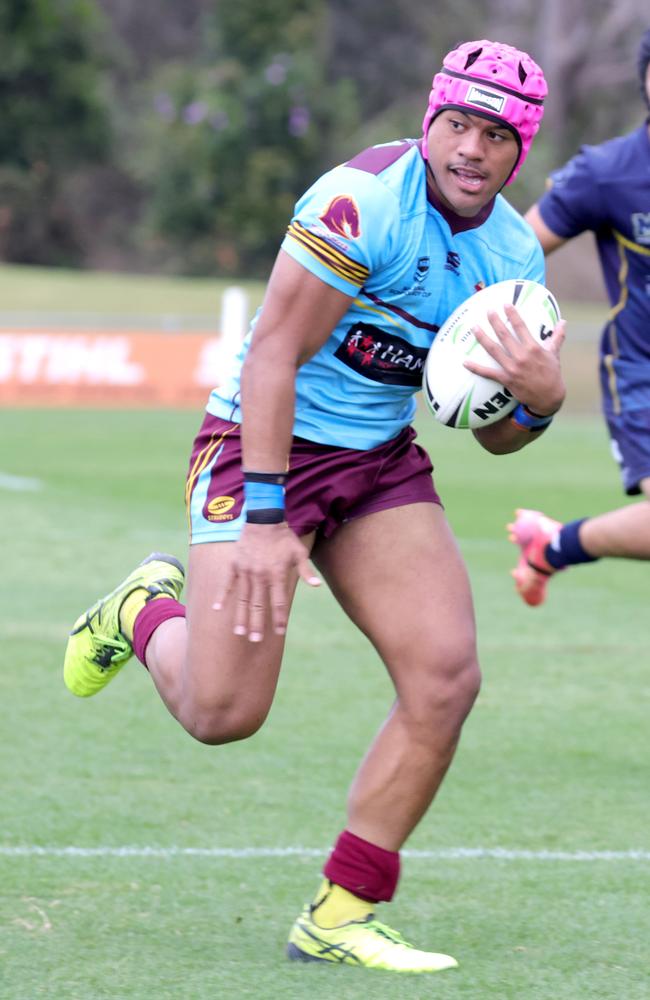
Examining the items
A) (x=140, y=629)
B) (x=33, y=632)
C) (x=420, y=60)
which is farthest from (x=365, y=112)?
(x=140, y=629)

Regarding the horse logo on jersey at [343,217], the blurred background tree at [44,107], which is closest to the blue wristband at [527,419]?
the horse logo on jersey at [343,217]

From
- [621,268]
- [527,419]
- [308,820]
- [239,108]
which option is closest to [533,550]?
[621,268]

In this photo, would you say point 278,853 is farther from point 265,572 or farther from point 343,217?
point 343,217

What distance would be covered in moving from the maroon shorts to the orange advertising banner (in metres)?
18.0

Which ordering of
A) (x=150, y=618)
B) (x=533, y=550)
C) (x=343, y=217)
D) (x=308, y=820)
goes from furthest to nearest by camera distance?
(x=533, y=550)
(x=308, y=820)
(x=150, y=618)
(x=343, y=217)

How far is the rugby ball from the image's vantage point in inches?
166

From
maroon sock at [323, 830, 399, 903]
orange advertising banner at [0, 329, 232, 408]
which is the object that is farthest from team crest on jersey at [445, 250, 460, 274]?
orange advertising banner at [0, 329, 232, 408]

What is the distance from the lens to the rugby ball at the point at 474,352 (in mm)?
4211

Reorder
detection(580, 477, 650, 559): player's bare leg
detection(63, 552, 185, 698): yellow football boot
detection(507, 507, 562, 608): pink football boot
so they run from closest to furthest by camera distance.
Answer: detection(63, 552, 185, 698): yellow football boot, detection(580, 477, 650, 559): player's bare leg, detection(507, 507, 562, 608): pink football boot

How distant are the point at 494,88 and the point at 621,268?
2.51 meters

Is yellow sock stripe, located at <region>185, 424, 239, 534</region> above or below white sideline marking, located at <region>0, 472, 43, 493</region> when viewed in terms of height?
above

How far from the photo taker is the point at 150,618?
471cm

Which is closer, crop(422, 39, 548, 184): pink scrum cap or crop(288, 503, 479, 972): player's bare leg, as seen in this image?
crop(422, 39, 548, 184): pink scrum cap

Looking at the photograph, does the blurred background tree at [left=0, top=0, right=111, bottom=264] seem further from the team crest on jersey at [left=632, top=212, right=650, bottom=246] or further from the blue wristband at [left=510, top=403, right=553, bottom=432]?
the blue wristband at [left=510, top=403, right=553, bottom=432]
